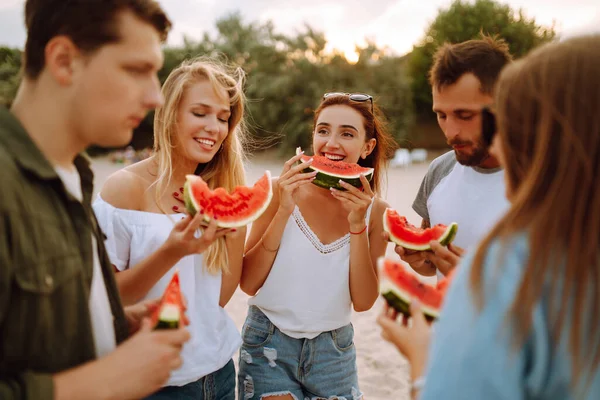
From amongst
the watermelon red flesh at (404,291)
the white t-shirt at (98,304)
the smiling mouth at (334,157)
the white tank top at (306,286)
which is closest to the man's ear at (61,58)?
the white t-shirt at (98,304)

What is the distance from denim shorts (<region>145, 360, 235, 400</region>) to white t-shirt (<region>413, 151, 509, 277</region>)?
5.49 ft

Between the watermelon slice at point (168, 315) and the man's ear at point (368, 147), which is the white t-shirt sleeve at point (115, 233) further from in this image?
the man's ear at point (368, 147)

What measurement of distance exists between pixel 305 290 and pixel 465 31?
3832 centimetres

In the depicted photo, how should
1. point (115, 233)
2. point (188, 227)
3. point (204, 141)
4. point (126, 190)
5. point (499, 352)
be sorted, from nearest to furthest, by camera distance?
1. point (499, 352)
2. point (188, 227)
3. point (115, 233)
4. point (126, 190)
5. point (204, 141)

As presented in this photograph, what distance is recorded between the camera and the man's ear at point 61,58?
170 cm

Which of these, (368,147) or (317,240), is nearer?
(317,240)

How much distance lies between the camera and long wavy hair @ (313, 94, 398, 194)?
3.87 meters

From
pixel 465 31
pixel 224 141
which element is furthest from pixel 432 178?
pixel 465 31

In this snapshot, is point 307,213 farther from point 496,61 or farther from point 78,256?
point 78,256

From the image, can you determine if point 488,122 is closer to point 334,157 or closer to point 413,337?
point 413,337

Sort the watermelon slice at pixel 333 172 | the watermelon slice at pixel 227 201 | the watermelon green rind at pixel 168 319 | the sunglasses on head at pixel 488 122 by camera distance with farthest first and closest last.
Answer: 1. the watermelon slice at pixel 333 172
2. the watermelon slice at pixel 227 201
3. the sunglasses on head at pixel 488 122
4. the watermelon green rind at pixel 168 319

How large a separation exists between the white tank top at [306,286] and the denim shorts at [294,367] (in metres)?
0.08

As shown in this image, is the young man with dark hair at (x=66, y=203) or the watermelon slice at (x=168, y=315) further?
the watermelon slice at (x=168, y=315)

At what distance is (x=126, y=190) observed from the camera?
9.53ft
